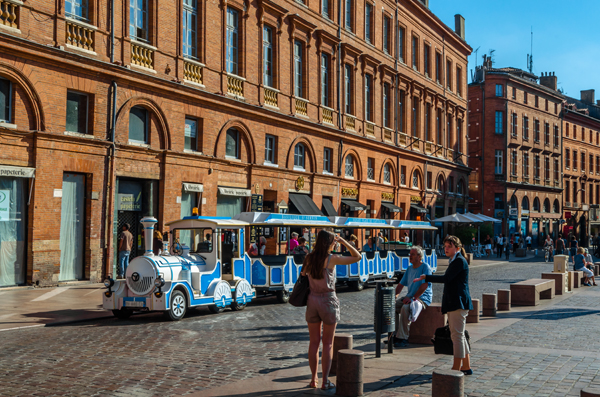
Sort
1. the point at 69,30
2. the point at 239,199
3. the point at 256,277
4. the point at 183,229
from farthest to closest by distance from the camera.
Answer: the point at 239,199 < the point at 69,30 < the point at 256,277 < the point at 183,229

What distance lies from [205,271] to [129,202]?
8.27 meters

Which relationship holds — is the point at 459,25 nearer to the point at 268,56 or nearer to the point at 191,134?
the point at 268,56

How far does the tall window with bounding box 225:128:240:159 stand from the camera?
27.2m

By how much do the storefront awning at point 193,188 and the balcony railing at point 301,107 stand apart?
28.0 feet

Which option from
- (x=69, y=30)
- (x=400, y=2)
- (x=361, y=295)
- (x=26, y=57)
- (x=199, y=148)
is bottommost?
(x=361, y=295)

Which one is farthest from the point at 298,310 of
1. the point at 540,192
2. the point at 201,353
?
the point at 540,192

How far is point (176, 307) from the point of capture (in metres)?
13.9

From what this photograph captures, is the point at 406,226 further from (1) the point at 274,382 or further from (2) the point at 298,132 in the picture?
(1) the point at 274,382

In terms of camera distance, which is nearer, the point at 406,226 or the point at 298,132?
the point at 406,226

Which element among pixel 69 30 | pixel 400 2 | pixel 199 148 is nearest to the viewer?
pixel 69 30

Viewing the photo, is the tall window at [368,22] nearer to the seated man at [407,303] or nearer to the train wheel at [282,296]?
the train wheel at [282,296]

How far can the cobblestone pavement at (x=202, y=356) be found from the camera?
7836 mm

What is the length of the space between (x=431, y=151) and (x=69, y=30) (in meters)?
32.9

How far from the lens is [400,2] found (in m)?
42.9
